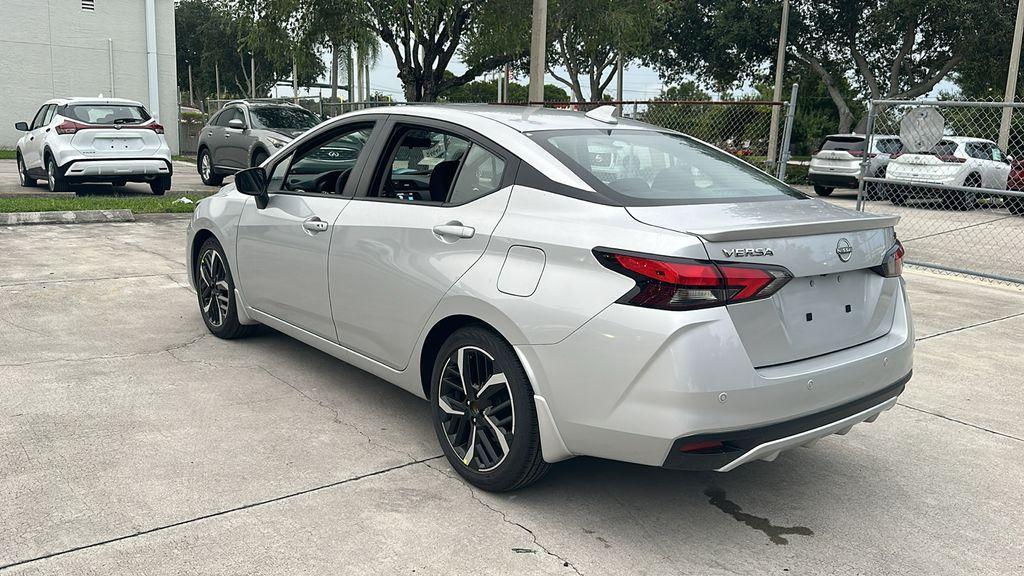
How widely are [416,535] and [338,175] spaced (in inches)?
87.5

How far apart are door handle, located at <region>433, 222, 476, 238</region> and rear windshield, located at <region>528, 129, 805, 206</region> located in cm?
50

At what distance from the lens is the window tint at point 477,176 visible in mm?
3686

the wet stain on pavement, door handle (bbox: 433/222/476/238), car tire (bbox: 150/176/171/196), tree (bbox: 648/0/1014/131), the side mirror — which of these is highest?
tree (bbox: 648/0/1014/131)

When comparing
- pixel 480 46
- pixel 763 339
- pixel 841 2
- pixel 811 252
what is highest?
pixel 841 2

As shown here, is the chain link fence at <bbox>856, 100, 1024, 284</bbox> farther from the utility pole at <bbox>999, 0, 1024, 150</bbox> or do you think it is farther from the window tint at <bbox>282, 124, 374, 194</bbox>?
the window tint at <bbox>282, 124, 374, 194</bbox>

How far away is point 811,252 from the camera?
3139mm

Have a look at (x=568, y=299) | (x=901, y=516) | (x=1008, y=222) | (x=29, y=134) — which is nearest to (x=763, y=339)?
(x=568, y=299)

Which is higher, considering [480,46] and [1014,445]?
[480,46]

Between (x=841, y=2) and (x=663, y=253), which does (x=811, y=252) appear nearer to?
(x=663, y=253)

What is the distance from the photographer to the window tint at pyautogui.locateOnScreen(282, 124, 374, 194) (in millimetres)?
4551

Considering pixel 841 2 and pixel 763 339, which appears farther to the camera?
pixel 841 2

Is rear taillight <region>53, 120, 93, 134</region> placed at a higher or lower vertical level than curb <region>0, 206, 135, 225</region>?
higher

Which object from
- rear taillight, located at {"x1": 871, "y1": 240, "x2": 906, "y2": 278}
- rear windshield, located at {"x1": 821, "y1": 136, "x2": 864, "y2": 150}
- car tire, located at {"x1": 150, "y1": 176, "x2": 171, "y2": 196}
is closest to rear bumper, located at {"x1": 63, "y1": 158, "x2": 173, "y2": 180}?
car tire, located at {"x1": 150, "y1": 176, "x2": 171, "y2": 196}

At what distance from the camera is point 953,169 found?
16188mm
